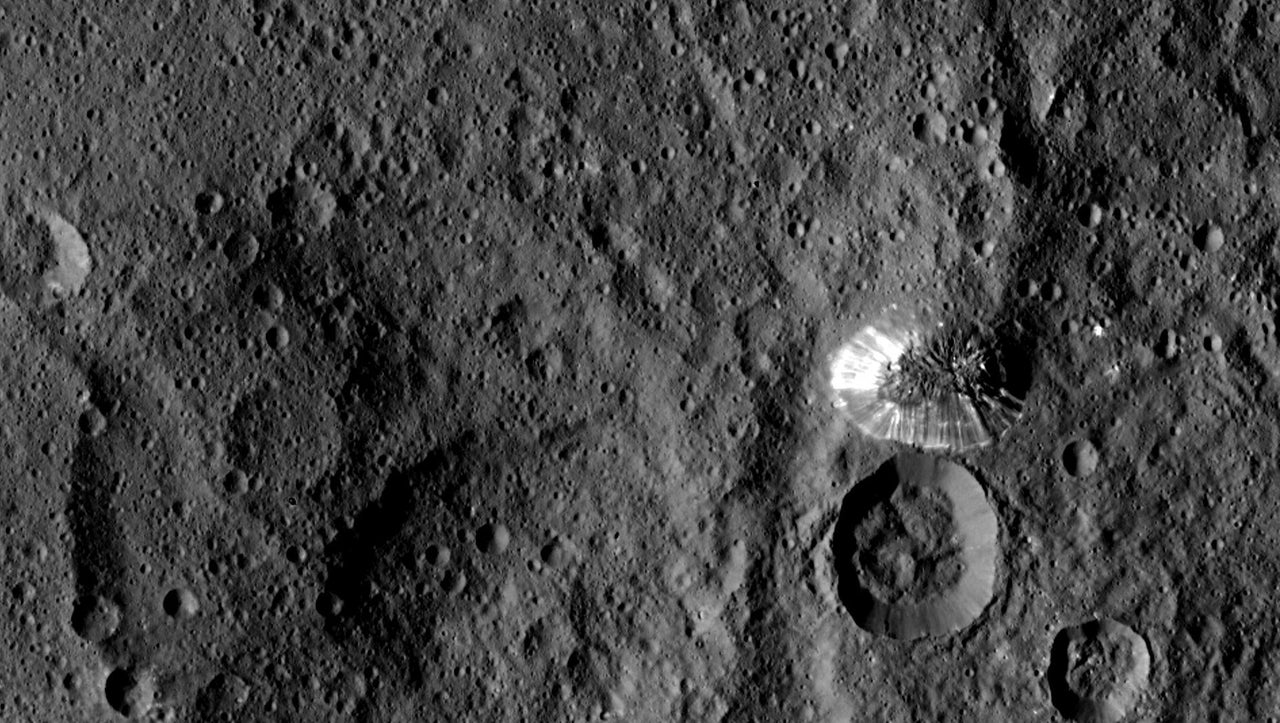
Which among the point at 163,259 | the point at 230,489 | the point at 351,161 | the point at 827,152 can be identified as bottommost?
the point at 230,489

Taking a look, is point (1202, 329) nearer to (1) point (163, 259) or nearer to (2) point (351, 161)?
(2) point (351, 161)

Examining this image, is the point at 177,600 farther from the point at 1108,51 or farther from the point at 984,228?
the point at 1108,51

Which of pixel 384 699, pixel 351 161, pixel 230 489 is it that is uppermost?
pixel 351 161

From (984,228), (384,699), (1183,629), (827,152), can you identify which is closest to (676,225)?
(827,152)

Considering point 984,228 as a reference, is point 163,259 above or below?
below

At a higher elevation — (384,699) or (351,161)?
(351,161)

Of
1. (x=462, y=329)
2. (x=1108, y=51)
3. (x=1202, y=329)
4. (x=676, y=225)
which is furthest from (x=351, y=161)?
(x=1202, y=329)
